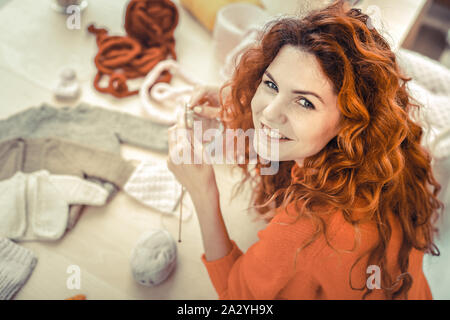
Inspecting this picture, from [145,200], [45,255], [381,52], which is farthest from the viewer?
[145,200]

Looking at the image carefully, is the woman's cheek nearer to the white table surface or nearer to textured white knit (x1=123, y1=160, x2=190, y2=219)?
the white table surface

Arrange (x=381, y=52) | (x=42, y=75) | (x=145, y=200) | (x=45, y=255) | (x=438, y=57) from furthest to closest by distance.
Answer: (x=438, y=57), (x=42, y=75), (x=145, y=200), (x=45, y=255), (x=381, y=52)

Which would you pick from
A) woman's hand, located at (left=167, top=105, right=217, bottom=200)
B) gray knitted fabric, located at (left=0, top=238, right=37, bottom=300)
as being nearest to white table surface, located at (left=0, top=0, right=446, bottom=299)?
gray knitted fabric, located at (left=0, top=238, right=37, bottom=300)

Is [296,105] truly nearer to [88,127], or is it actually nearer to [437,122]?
[437,122]

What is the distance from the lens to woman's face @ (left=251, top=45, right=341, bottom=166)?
432mm

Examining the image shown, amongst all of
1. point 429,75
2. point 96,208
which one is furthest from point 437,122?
point 96,208

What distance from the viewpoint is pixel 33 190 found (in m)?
0.86

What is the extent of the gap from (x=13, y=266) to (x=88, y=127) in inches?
16.0

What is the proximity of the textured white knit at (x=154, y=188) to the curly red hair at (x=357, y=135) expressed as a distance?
310 mm

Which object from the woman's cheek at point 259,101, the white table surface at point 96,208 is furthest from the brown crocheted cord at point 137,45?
the woman's cheek at point 259,101

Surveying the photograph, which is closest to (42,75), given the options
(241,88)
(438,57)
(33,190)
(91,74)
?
(91,74)

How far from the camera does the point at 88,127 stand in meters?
1.01
